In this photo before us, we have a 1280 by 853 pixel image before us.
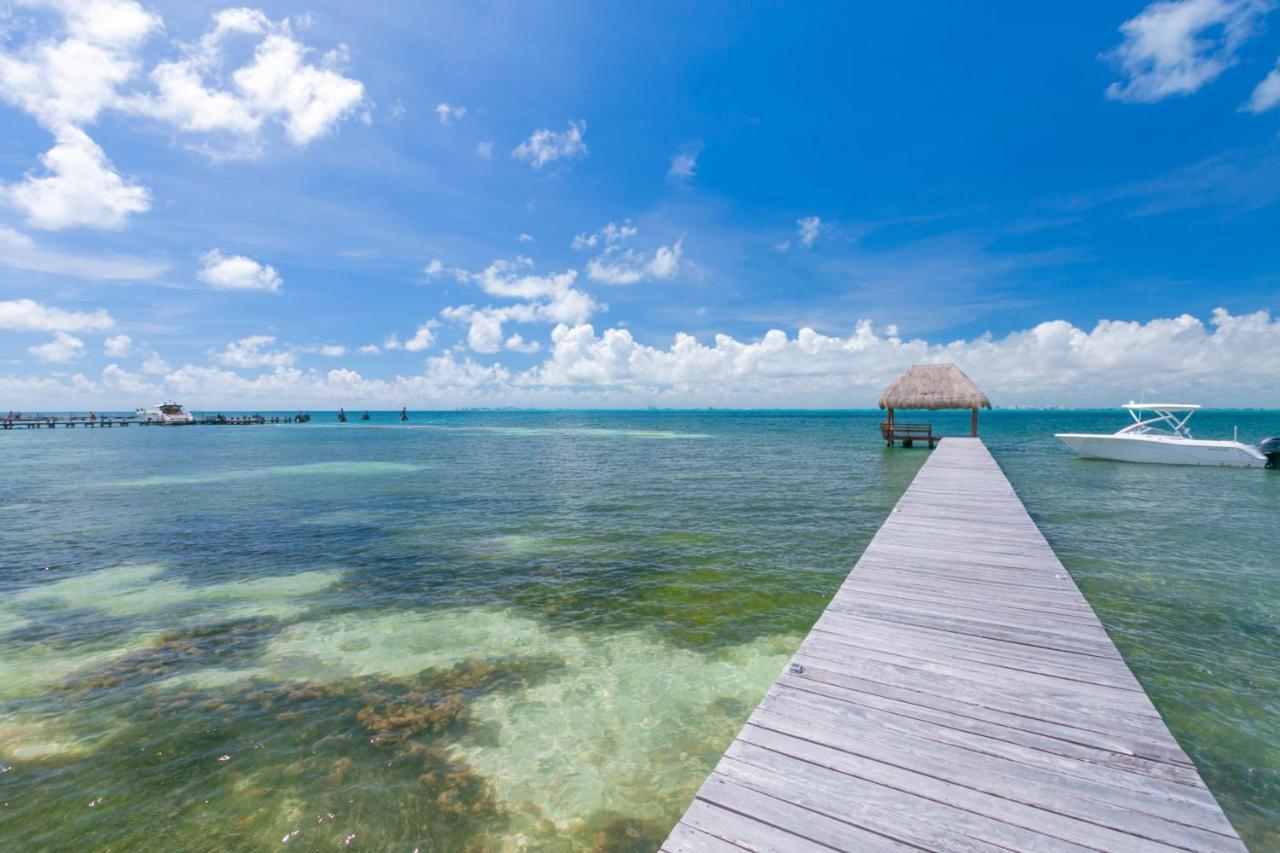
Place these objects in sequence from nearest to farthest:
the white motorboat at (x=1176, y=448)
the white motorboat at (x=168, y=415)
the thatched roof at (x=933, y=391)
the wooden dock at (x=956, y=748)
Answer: the wooden dock at (x=956, y=748), the white motorboat at (x=1176, y=448), the thatched roof at (x=933, y=391), the white motorboat at (x=168, y=415)

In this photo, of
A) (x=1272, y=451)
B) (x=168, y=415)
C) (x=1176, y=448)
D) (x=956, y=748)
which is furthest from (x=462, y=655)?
(x=168, y=415)

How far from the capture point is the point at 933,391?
34406 mm

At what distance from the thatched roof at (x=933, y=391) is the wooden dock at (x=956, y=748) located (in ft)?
101

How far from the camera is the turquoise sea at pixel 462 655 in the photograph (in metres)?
4.96

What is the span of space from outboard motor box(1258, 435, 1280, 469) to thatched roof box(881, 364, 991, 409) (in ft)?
40.8

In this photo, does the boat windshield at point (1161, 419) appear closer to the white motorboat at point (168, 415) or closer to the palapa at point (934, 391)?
the palapa at point (934, 391)

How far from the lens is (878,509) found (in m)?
17.4

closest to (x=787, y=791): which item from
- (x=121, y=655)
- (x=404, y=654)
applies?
(x=404, y=654)

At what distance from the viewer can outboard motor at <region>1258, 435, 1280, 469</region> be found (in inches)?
1073

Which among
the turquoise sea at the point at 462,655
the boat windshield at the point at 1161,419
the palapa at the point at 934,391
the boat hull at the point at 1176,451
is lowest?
the turquoise sea at the point at 462,655

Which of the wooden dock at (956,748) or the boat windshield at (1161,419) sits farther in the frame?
the boat windshield at (1161,419)

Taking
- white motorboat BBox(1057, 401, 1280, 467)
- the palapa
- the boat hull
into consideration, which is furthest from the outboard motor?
the palapa

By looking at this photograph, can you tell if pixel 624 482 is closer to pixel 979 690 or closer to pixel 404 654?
pixel 404 654

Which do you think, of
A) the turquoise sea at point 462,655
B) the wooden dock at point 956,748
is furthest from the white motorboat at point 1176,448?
the wooden dock at point 956,748
